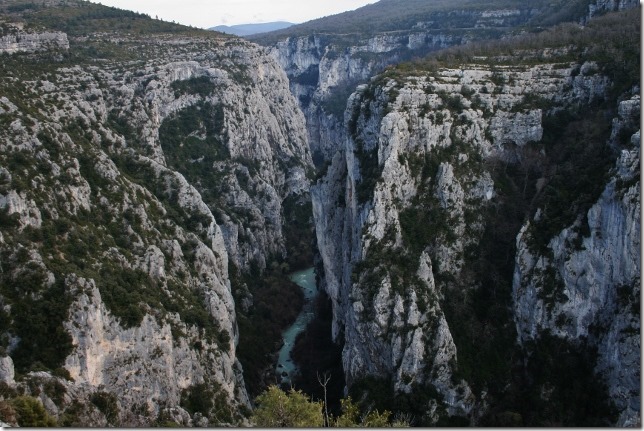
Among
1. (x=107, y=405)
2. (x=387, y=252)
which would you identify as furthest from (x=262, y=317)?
(x=107, y=405)

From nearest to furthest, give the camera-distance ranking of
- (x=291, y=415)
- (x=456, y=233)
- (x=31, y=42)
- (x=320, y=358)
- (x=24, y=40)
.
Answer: (x=291, y=415)
(x=456, y=233)
(x=320, y=358)
(x=24, y=40)
(x=31, y=42)

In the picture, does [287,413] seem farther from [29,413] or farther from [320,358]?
[320,358]

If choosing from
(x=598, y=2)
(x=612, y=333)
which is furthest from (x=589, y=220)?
(x=598, y=2)

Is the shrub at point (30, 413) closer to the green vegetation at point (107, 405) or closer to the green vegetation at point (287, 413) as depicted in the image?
the green vegetation at point (107, 405)

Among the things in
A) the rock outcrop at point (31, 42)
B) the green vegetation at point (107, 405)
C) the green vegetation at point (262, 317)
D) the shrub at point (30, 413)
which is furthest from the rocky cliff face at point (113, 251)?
the shrub at point (30, 413)

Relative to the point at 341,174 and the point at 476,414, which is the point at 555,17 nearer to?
the point at 341,174

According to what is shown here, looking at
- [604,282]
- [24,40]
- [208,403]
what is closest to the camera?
[604,282]
